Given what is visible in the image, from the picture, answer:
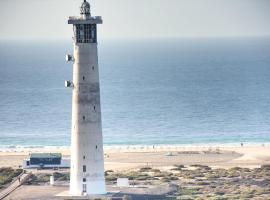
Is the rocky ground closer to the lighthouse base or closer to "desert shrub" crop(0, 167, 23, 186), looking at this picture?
the lighthouse base

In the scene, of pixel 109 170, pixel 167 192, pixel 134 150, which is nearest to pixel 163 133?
pixel 134 150

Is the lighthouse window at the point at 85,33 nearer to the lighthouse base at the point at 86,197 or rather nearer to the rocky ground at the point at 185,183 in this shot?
the lighthouse base at the point at 86,197

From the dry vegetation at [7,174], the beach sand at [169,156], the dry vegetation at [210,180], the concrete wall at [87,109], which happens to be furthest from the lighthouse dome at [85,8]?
the beach sand at [169,156]

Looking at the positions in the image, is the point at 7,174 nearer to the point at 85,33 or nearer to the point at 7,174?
the point at 7,174

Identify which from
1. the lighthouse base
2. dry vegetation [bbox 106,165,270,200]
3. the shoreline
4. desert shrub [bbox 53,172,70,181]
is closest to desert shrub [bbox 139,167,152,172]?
dry vegetation [bbox 106,165,270,200]

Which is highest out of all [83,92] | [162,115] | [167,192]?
[162,115]

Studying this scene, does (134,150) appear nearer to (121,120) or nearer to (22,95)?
(121,120)
